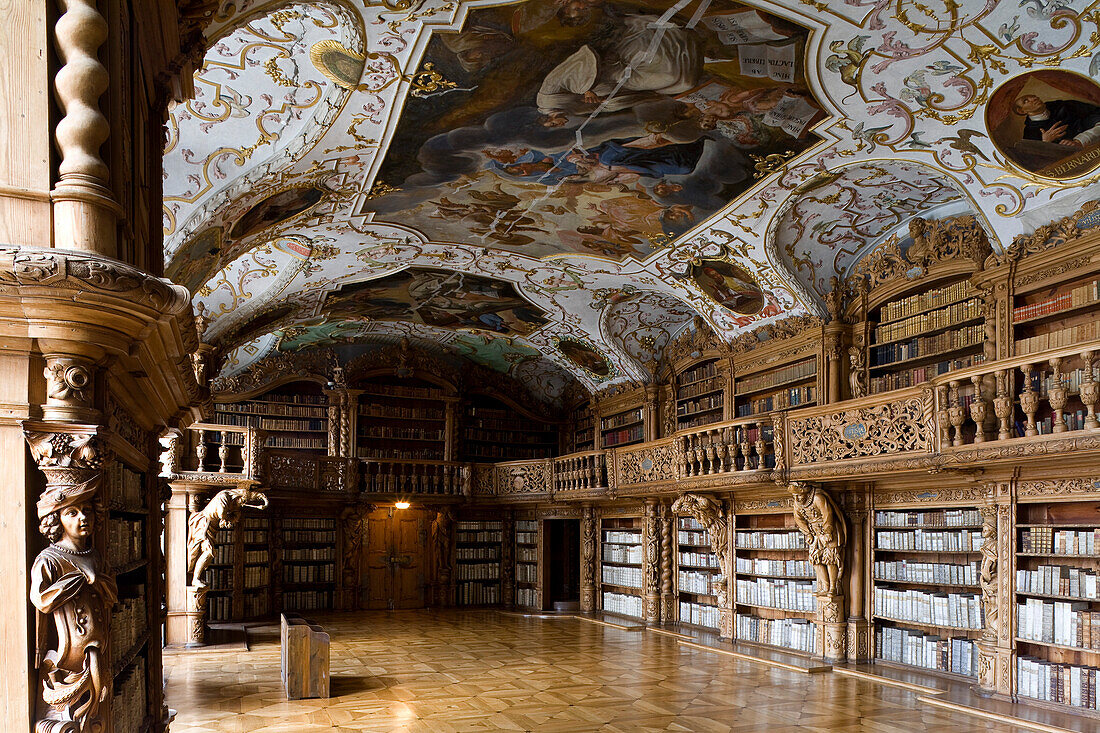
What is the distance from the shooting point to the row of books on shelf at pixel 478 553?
17.9 m

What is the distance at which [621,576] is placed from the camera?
1530cm

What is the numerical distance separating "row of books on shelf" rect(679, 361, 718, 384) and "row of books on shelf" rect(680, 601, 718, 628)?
3583mm

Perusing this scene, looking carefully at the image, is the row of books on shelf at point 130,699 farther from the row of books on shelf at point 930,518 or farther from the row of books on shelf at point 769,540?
the row of books on shelf at point 769,540

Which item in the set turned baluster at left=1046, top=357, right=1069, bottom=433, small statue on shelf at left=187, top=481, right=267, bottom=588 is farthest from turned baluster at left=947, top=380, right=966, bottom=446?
small statue on shelf at left=187, top=481, right=267, bottom=588

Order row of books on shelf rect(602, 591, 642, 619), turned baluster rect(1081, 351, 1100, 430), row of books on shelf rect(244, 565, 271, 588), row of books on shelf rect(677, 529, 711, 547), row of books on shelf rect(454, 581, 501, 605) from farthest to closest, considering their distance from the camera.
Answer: row of books on shelf rect(454, 581, 501, 605)
row of books on shelf rect(244, 565, 271, 588)
row of books on shelf rect(602, 591, 642, 619)
row of books on shelf rect(677, 529, 711, 547)
turned baluster rect(1081, 351, 1100, 430)

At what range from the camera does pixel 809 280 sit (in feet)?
36.0

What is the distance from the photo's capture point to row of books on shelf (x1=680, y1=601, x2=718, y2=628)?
13.1 metres

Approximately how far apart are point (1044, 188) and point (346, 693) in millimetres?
8258

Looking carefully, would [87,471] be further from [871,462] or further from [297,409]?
[297,409]

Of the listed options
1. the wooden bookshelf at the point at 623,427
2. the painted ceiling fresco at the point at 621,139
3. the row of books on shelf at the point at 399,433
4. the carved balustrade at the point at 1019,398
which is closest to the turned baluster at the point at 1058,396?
the carved balustrade at the point at 1019,398

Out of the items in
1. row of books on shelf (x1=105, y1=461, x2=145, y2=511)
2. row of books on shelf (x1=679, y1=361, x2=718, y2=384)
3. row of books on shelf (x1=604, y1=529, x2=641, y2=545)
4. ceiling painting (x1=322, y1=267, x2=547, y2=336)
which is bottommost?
row of books on shelf (x1=604, y1=529, x2=641, y2=545)

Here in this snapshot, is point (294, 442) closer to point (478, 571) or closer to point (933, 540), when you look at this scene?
point (478, 571)

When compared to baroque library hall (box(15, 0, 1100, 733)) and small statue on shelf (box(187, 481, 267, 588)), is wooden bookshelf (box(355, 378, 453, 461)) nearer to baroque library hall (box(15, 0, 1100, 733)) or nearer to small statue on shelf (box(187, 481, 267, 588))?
baroque library hall (box(15, 0, 1100, 733))

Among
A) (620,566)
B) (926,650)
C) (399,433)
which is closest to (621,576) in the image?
(620,566)
